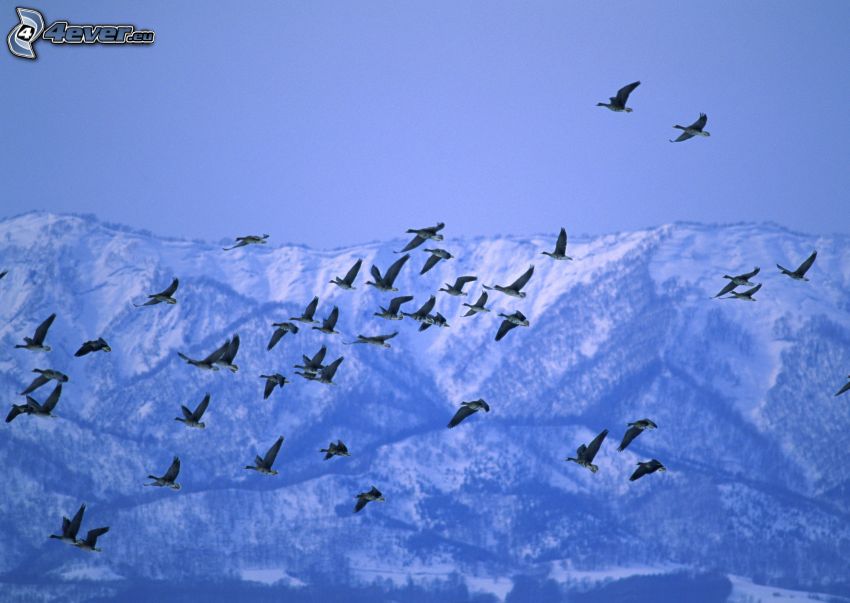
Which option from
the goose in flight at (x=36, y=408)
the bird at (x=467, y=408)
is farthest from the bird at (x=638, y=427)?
the goose in flight at (x=36, y=408)

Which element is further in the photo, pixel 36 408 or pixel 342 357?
pixel 342 357

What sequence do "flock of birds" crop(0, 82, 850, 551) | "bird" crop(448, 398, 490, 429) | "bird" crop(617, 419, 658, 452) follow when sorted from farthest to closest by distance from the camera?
"bird" crop(448, 398, 490, 429) → "flock of birds" crop(0, 82, 850, 551) → "bird" crop(617, 419, 658, 452)

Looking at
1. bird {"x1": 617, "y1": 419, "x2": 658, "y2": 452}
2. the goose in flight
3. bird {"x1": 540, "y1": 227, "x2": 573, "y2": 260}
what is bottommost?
the goose in flight

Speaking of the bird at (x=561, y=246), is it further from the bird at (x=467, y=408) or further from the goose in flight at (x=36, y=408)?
the goose in flight at (x=36, y=408)

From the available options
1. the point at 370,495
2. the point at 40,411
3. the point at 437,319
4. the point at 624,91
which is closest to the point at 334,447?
the point at 370,495

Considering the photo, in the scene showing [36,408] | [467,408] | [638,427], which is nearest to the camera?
[638,427]

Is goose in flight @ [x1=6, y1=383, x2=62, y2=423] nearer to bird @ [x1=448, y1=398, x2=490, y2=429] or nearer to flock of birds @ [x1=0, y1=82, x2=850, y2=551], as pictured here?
flock of birds @ [x1=0, y1=82, x2=850, y2=551]

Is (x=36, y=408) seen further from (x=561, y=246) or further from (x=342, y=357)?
(x=561, y=246)

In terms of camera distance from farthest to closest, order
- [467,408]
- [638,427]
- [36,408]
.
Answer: [467,408] < [36,408] < [638,427]

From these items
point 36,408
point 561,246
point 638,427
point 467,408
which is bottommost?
point 36,408

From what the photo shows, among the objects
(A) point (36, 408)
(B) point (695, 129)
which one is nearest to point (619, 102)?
(B) point (695, 129)

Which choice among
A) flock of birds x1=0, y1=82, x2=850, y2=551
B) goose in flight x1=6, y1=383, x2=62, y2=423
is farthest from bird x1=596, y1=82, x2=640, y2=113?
goose in flight x1=6, y1=383, x2=62, y2=423

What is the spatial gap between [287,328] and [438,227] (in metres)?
14.8

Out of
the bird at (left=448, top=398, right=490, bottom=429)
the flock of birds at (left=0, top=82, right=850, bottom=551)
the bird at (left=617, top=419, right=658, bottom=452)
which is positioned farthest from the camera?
the bird at (left=448, top=398, right=490, bottom=429)
